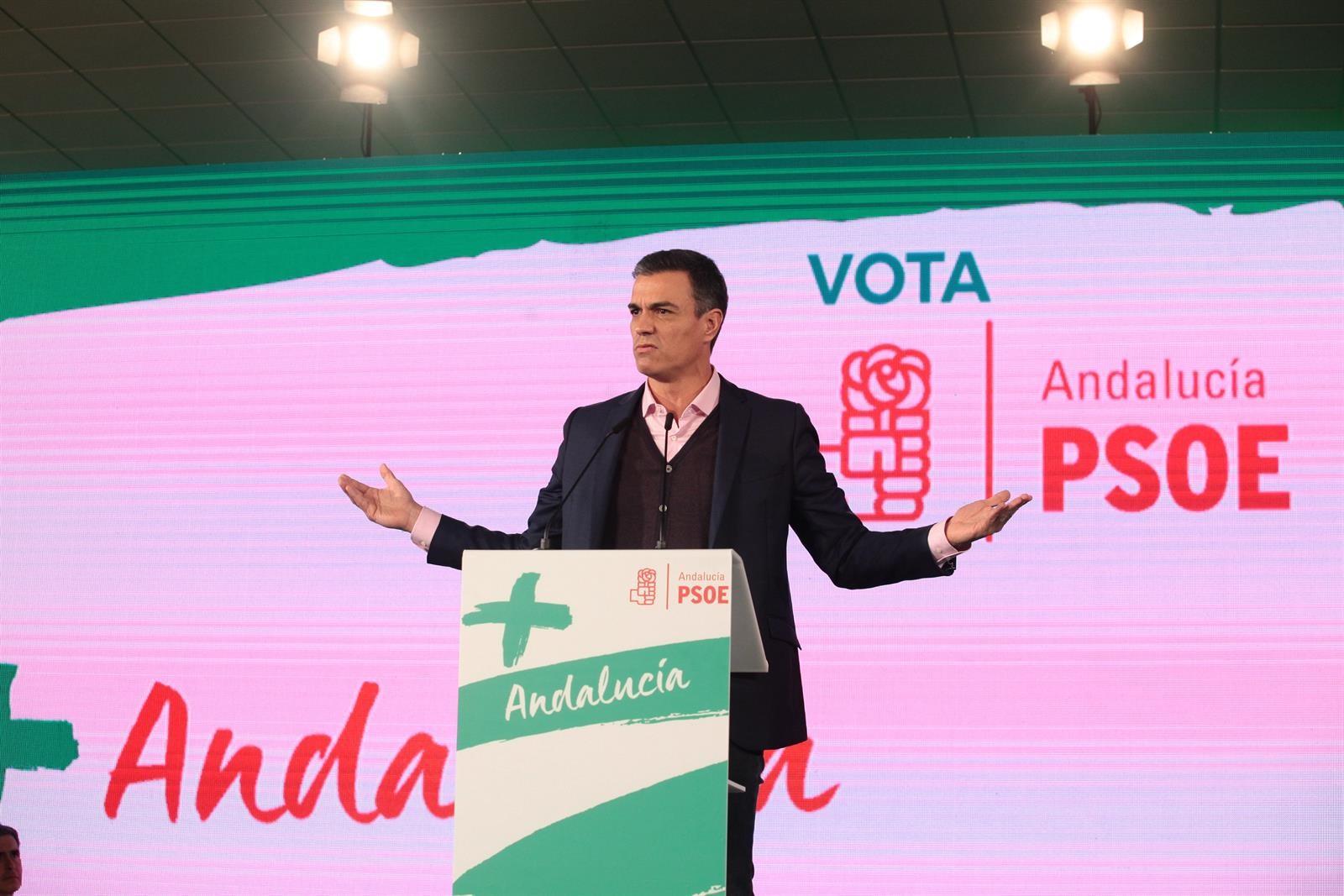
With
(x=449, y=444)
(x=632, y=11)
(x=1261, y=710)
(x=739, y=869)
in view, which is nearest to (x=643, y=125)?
(x=632, y=11)

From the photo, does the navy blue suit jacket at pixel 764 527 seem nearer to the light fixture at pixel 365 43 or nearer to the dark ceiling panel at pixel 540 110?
the light fixture at pixel 365 43

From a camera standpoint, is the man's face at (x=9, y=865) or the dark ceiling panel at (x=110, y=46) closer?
the man's face at (x=9, y=865)

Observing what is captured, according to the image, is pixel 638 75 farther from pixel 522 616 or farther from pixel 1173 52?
pixel 522 616

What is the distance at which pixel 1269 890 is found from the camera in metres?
4.02

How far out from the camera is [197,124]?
7.24 m

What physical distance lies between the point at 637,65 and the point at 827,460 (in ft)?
8.94

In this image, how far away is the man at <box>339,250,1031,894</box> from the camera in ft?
8.75

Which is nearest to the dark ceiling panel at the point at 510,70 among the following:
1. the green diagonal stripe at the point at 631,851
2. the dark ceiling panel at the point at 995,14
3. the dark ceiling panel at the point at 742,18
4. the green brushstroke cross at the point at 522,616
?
the dark ceiling panel at the point at 742,18

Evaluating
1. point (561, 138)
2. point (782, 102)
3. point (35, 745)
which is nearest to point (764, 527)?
point (35, 745)

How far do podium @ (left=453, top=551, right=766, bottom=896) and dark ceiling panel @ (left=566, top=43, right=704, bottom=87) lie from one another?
4520 millimetres

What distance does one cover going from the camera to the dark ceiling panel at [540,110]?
267 inches

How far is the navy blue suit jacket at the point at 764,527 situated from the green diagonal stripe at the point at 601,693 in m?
0.54

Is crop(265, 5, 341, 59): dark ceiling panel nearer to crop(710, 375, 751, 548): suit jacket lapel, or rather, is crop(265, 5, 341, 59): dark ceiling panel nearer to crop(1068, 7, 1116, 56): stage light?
crop(1068, 7, 1116, 56): stage light

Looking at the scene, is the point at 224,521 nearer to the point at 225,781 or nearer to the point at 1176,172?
the point at 225,781
